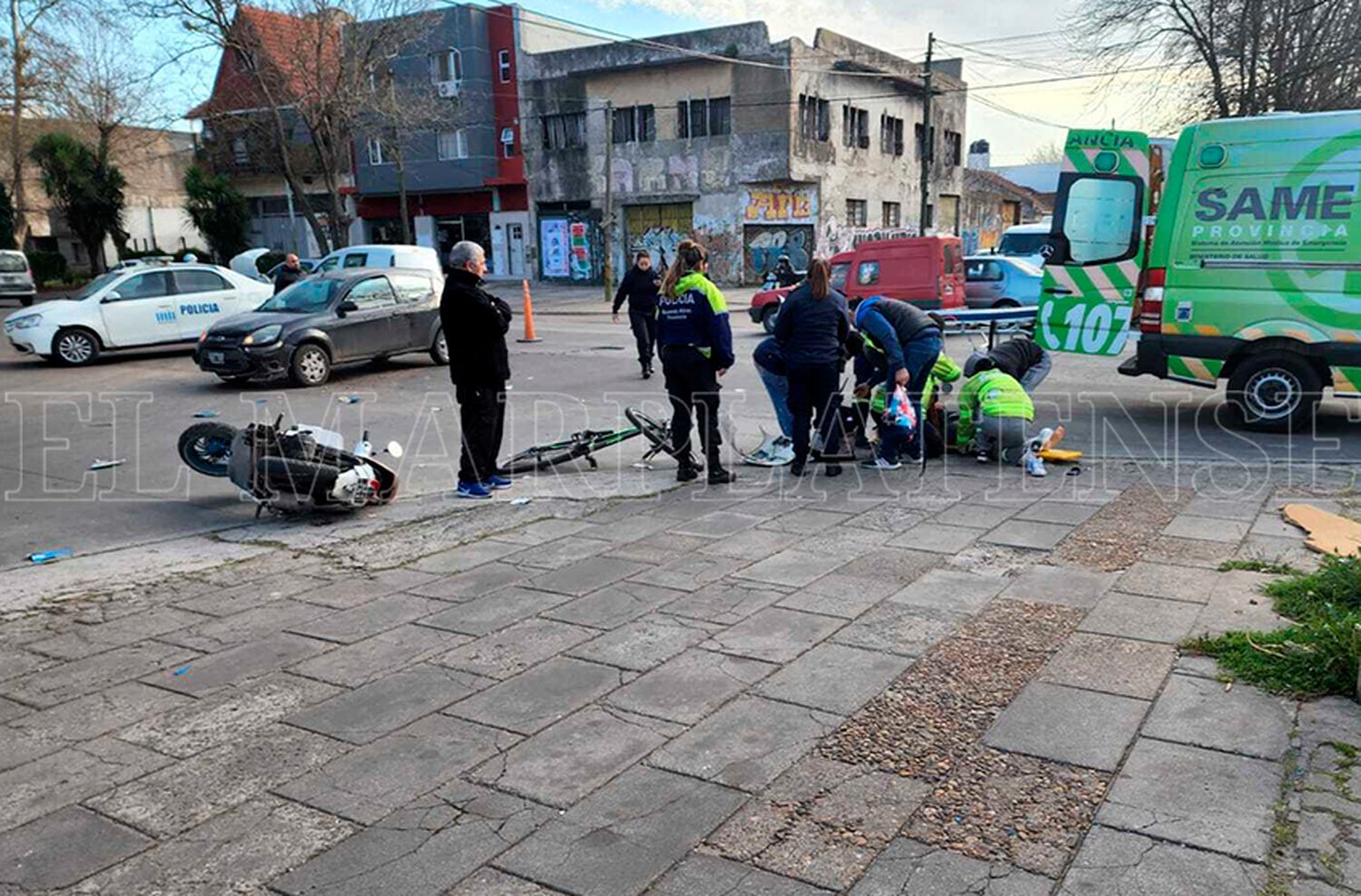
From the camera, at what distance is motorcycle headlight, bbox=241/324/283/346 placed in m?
12.9

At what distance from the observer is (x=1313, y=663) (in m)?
3.96

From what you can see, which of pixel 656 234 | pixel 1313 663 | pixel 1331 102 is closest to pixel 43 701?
pixel 1313 663

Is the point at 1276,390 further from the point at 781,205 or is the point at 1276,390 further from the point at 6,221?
the point at 6,221

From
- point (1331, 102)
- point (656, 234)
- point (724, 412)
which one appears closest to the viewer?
point (724, 412)

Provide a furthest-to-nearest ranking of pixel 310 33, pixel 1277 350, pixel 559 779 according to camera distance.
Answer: pixel 310 33, pixel 1277 350, pixel 559 779

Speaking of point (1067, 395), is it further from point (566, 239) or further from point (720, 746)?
point (566, 239)

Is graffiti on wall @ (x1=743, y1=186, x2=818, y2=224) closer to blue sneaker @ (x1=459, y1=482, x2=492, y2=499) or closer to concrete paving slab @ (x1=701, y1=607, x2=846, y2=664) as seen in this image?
blue sneaker @ (x1=459, y1=482, x2=492, y2=499)

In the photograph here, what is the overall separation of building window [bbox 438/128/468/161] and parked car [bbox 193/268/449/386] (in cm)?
2691

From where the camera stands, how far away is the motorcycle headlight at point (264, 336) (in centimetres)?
1293

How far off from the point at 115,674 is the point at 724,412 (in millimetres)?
7434

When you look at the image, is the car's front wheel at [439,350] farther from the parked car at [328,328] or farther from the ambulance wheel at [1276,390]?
the ambulance wheel at [1276,390]

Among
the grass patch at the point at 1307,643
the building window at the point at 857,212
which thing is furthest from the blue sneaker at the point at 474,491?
the building window at the point at 857,212

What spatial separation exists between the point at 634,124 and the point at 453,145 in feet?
28.3

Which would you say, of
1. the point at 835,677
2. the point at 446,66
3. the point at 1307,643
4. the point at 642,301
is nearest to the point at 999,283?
the point at 642,301
